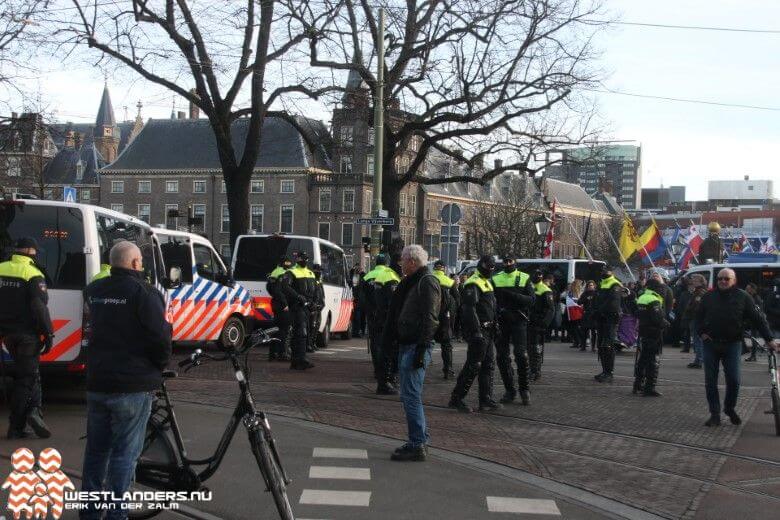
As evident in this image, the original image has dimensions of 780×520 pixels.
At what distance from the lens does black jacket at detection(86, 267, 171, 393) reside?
5.60 meters

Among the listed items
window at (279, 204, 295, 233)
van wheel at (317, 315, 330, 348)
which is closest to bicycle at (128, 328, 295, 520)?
van wheel at (317, 315, 330, 348)

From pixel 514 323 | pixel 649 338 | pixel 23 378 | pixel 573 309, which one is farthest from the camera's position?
pixel 573 309

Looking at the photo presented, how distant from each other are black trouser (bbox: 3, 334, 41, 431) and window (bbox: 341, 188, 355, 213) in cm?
7855

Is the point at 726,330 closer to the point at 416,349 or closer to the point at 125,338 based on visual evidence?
the point at 416,349

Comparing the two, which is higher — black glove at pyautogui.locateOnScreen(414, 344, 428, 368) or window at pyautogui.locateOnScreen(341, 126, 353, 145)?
window at pyautogui.locateOnScreen(341, 126, 353, 145)

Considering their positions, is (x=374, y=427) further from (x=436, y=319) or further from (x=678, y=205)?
(x=678, y=205)

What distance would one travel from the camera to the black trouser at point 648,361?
46.5 feet

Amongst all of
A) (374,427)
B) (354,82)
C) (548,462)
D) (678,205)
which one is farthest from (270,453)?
(678,205)

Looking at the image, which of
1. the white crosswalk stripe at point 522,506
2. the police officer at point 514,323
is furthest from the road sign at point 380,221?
the white crosswalk stripe at point 522,506

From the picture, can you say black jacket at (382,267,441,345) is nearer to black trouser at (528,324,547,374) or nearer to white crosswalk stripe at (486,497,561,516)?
white crosswalk stripe at (486,497,561,516)

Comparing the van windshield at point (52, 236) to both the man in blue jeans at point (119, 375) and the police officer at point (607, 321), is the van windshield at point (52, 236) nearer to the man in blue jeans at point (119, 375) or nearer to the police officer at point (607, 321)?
the man in blue jeans at point (119, 375)

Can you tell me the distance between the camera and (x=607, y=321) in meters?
16.4

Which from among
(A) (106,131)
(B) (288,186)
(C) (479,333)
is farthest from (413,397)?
(A) (106,131)

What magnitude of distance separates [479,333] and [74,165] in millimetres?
90135
